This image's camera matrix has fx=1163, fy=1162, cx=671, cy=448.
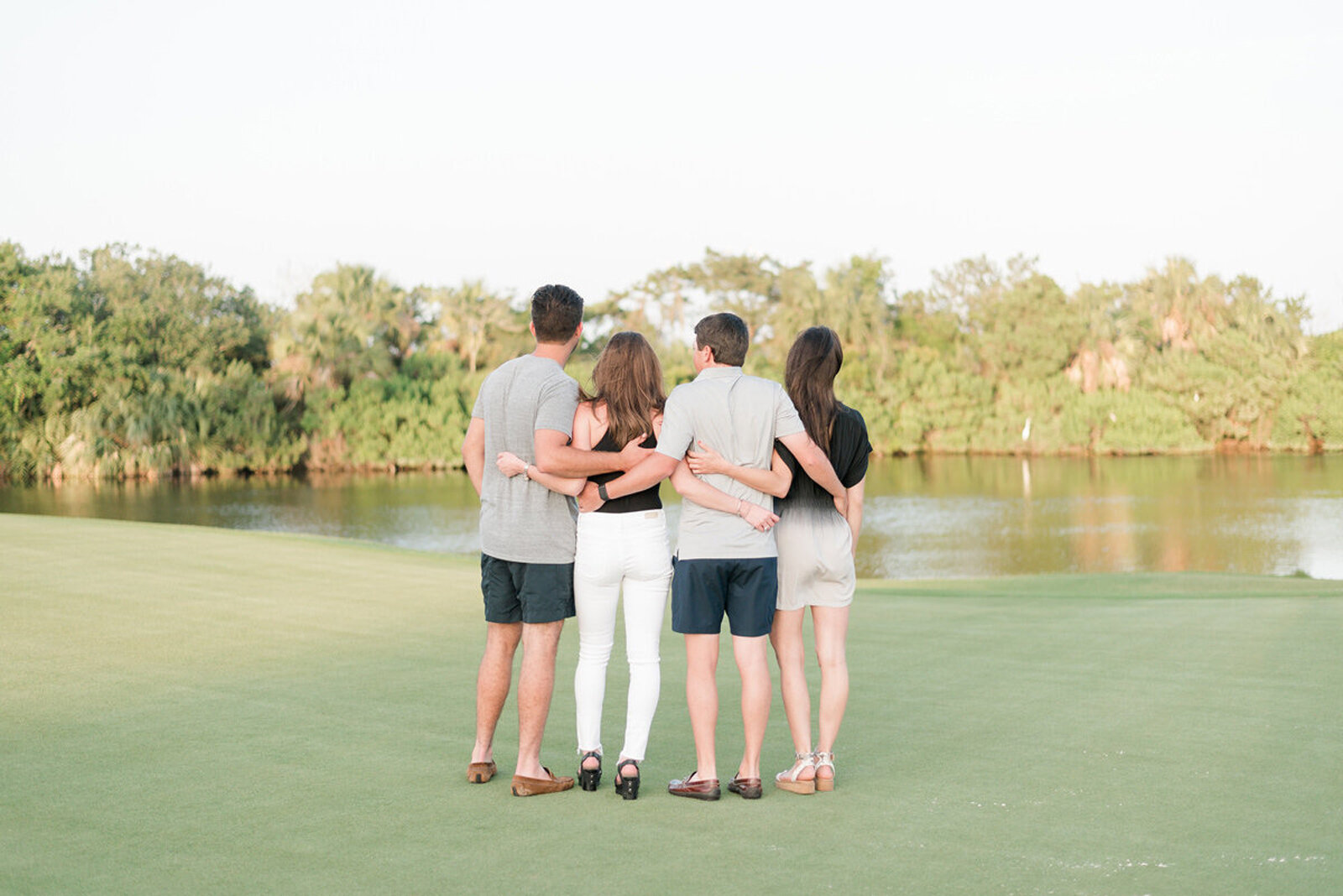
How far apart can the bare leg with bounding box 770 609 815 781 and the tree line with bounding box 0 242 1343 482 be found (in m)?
55.5

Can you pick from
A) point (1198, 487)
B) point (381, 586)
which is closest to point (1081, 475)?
point (1198, 487)

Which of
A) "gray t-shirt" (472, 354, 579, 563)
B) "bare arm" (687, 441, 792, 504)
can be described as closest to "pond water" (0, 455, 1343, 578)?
"bare arm" (687, 441, 792, 504)

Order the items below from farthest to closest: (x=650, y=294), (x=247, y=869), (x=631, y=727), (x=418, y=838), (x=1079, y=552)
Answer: (x=650, y=294), (x=1079, y=552), (x=631, y=727), (x=418, y=838), (x=247, y=869)

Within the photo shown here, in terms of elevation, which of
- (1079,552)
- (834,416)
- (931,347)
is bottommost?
(1079,552)

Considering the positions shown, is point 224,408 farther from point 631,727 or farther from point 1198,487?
point 631,727

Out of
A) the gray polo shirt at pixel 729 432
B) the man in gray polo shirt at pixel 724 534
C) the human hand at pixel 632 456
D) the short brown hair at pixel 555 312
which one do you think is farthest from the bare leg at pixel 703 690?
the short brown hair at pixel 555 312

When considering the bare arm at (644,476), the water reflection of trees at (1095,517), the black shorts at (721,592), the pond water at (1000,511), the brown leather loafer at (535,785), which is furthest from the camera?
the pond water at (1000,511)

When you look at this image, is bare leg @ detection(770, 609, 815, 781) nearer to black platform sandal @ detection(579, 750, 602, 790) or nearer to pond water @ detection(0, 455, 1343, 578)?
black platform sandal @ detection(579, 750, 602, 790)

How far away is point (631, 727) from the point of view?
16.1 feet

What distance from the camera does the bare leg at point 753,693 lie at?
4840 mm

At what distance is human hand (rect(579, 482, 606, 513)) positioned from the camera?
4805 mm

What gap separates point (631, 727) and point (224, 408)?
2297 inches

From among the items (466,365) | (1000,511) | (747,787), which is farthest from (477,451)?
(466,365)

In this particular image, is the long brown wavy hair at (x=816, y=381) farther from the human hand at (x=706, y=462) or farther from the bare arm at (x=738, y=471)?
the human hand at (x=706, y=462)
